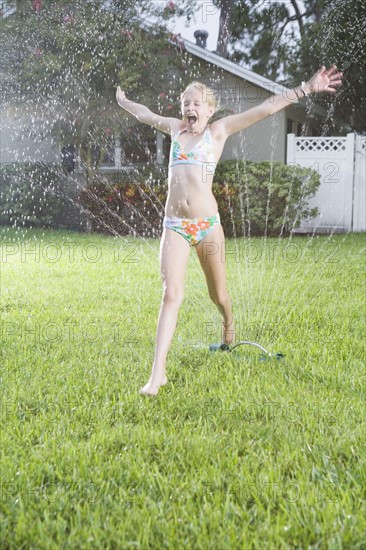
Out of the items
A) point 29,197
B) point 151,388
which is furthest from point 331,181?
point 151,388

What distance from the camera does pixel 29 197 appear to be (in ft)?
39.3

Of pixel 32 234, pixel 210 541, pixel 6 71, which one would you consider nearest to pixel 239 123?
pixel 210 541

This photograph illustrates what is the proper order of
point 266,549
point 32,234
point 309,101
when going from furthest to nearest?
point 309,101 < point 32,234 < point 266,549

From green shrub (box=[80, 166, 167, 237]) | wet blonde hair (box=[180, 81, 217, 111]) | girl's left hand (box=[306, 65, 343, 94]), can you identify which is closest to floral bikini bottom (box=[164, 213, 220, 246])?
wet blonde hair (box=[180, 81, 217, 111])

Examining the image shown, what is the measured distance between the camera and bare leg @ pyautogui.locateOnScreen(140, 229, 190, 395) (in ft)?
9.27

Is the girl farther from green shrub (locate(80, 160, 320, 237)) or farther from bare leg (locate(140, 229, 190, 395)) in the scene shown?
green shrub (locate(80, 160, 320, 237))

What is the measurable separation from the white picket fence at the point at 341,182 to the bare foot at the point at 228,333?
8275mm

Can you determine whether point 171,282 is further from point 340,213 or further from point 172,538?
point 340,213

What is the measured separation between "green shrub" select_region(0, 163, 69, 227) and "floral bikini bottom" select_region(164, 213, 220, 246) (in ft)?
29.4

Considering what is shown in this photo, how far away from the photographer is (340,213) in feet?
37.8

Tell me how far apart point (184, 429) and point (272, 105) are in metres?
1.55

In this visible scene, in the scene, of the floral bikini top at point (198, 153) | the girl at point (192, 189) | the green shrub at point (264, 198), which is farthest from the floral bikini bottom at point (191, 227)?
the green shrub at point (264, 198)

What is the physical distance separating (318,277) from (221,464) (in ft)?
13.9

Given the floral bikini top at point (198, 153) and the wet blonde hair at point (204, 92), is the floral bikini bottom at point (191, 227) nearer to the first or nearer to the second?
the floral bikini top at point (198, 153)
